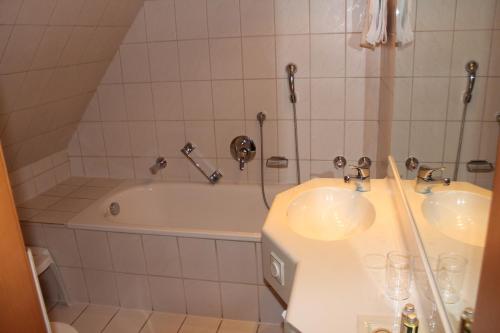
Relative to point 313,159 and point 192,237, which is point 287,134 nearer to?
point 313,159

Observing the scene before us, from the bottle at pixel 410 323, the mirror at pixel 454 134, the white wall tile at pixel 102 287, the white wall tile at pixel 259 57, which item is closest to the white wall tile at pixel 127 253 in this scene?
the white wall tile at pixel 102 287

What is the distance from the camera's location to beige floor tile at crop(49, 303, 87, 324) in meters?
2.41

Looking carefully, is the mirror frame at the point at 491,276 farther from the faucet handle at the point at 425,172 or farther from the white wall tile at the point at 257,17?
the white wall tile at the point at 257,17

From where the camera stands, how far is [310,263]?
1.17 meters

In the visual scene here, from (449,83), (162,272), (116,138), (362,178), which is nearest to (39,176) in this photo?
(116,138)

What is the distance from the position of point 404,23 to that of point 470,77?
3.02 feet

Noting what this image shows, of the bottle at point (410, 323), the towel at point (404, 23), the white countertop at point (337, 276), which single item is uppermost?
the towel at point (404, 23)

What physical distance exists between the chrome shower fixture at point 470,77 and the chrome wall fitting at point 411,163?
447 mm

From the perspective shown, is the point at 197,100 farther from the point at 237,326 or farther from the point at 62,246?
the point at 237,326

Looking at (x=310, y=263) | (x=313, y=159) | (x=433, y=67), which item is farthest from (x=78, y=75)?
(x=433, y=67)

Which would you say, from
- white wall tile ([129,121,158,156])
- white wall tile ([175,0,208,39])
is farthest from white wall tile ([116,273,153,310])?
white wall tile ([175,0,208,39])

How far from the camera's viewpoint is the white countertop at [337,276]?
98 cm

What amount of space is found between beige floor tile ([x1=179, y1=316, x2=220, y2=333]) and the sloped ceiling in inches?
57.2

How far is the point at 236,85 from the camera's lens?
266cm
